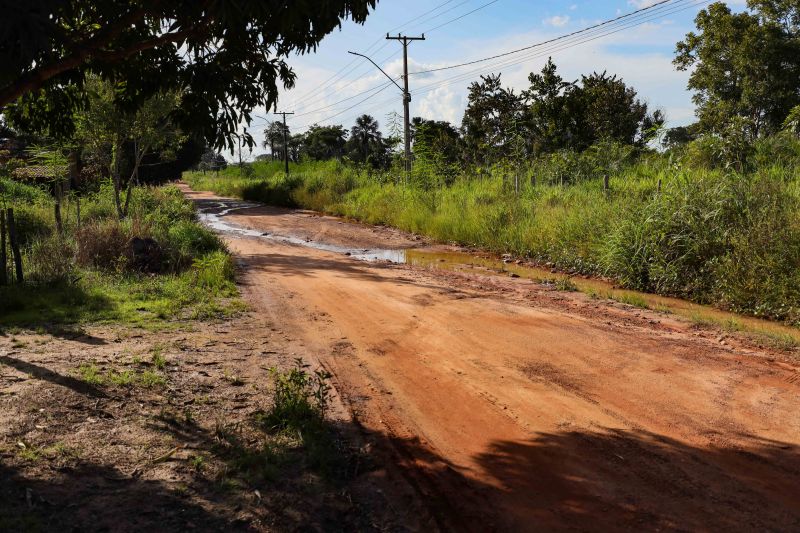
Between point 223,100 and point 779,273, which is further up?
point 223,100

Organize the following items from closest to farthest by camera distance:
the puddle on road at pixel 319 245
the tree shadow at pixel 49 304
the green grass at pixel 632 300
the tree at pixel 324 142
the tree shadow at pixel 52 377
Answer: the tree shadow at pixel 52 377, the tree shadow at pixel 49 304, the green grass at pixel 632 300, the puddle on road at pixel 319 245, the tree at pixel 324 142

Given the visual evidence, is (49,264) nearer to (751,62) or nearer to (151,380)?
(151,380)

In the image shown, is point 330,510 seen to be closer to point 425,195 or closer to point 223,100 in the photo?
point 223,100

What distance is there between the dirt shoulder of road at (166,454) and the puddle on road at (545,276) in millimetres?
5396

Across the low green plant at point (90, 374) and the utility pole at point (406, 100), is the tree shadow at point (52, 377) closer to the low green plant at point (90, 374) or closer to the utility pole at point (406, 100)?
the low green plant at point (90, 374)

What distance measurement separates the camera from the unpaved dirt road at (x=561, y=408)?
12.1ft

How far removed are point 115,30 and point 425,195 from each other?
17.1 m

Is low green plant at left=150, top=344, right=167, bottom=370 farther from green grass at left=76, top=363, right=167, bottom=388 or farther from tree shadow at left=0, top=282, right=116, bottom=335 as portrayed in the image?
tree shadow at left=0, top=282, right=116, bottom=335

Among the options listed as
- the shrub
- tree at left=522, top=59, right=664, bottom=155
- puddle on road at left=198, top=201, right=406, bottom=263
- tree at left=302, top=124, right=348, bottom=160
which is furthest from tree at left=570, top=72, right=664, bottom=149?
tree at left=302, top=124, right=348, bottom=160

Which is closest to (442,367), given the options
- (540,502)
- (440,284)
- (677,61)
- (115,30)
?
(540,502)

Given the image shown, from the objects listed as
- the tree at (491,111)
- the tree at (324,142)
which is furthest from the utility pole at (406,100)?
the tree at (324,142)

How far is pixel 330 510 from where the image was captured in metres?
3.57

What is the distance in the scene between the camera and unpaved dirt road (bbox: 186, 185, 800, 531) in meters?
3.69

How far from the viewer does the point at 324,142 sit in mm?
76250
